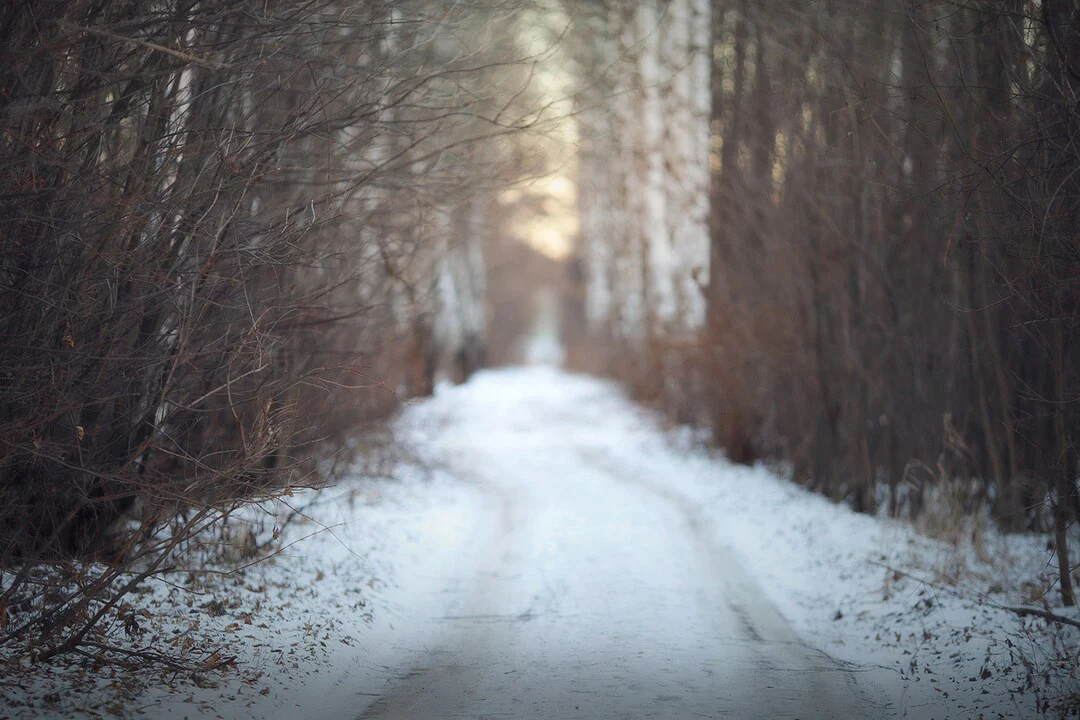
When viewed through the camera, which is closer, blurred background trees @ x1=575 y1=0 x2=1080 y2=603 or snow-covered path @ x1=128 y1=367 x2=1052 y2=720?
snow-covered path @ x1=128 y1=367 x2=1052 y2=720

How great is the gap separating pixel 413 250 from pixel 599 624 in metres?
4.44

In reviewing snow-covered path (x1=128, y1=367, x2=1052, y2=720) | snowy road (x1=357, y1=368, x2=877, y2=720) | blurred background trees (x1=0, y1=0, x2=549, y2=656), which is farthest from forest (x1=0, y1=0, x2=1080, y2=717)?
snowy road (x1=357, y1=368, x2=877, y2=720)

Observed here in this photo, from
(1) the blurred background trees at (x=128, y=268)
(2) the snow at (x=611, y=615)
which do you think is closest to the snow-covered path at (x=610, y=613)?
(2) the snow at (x=611, y=615)

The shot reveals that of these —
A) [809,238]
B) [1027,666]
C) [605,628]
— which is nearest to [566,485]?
[809,238]

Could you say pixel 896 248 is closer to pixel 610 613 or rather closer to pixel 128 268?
pixel 610 613

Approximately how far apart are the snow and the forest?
56cm

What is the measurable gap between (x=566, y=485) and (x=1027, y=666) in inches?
313

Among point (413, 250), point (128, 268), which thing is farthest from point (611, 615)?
point (413, 250)

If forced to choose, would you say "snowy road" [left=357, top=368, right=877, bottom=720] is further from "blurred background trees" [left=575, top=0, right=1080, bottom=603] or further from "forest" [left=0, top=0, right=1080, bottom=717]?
"blurred background trees" [left=575, top=0, right=1080, bottom=603]

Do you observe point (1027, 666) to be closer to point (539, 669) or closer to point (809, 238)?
point (539, 669)

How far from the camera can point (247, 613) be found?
6.13 meters

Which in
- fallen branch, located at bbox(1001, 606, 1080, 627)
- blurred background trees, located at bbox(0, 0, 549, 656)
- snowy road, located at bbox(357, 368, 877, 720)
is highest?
blurred background trees, located at bbox(0, 0, 549, 656)

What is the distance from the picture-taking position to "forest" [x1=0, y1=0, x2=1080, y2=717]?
5.11 meters

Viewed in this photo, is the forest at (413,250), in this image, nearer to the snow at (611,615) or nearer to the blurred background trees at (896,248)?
the blurred background trees at (896,248)
